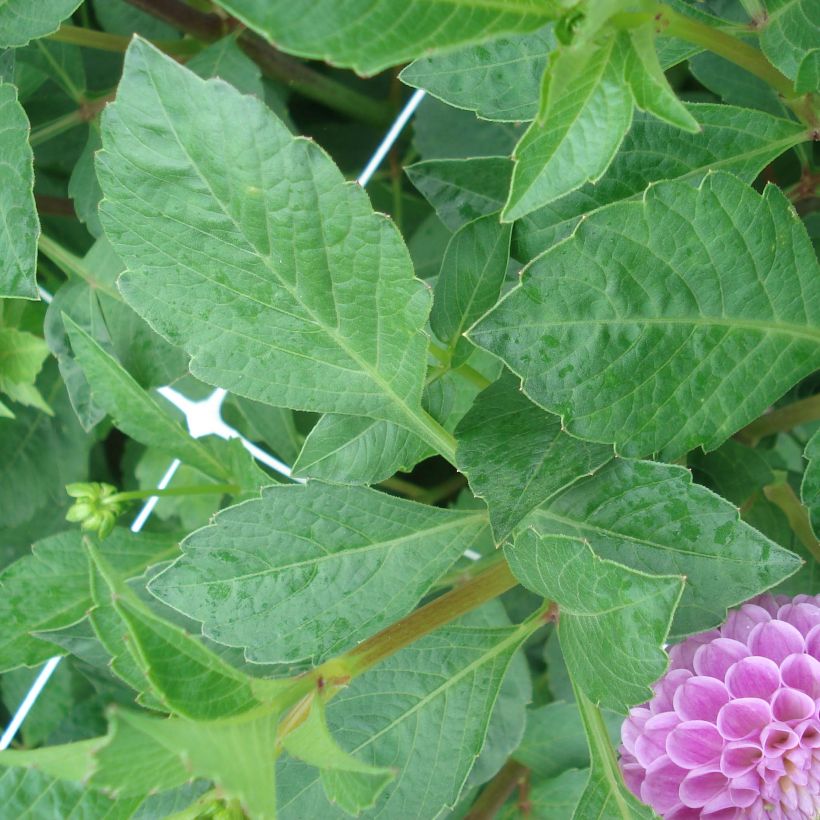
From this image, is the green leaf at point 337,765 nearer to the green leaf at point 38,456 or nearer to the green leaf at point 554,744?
the green leaf at point 554,744

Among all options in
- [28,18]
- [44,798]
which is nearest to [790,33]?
[28,18]

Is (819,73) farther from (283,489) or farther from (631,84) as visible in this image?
(283,489)

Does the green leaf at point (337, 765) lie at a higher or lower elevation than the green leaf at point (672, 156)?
lower

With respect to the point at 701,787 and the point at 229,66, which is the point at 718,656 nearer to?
the point at 701,787

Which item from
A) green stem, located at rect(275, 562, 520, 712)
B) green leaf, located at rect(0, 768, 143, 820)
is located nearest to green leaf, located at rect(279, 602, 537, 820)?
green stem, located at rect(275, 562, 520, 712)

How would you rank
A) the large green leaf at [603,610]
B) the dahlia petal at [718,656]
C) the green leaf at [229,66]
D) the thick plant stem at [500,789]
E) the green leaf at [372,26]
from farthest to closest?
the thick plant stem at [500,789], the green leaf at [229,66], the dahlia petal at [718,656], the large green leaf at [603,610], the green leaf at [372,26]

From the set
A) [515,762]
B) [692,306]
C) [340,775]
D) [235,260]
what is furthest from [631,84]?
[515,762]

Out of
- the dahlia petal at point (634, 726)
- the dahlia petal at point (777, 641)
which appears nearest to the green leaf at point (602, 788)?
the dahlia petal at point (634, 726)
